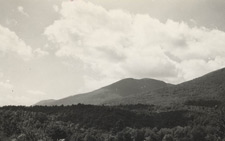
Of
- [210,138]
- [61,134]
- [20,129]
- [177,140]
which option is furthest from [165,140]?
[20,129]

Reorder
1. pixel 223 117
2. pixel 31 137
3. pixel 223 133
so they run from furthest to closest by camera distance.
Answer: pixel 223 117
pixel 223 133
pixel 31 137

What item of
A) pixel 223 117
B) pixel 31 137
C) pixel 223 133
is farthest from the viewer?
Answer: pixel 223 117

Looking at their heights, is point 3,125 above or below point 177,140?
above

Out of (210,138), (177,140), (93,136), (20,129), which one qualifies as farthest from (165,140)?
(20,129)

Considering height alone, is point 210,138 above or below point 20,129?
below

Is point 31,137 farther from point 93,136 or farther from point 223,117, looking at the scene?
point 223,117

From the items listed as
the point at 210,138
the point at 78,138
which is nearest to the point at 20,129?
the point at 78,138

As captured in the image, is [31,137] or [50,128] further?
[50,128]

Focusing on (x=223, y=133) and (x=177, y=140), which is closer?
(x=223, y=133)

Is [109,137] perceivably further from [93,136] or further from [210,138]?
[210,138]
